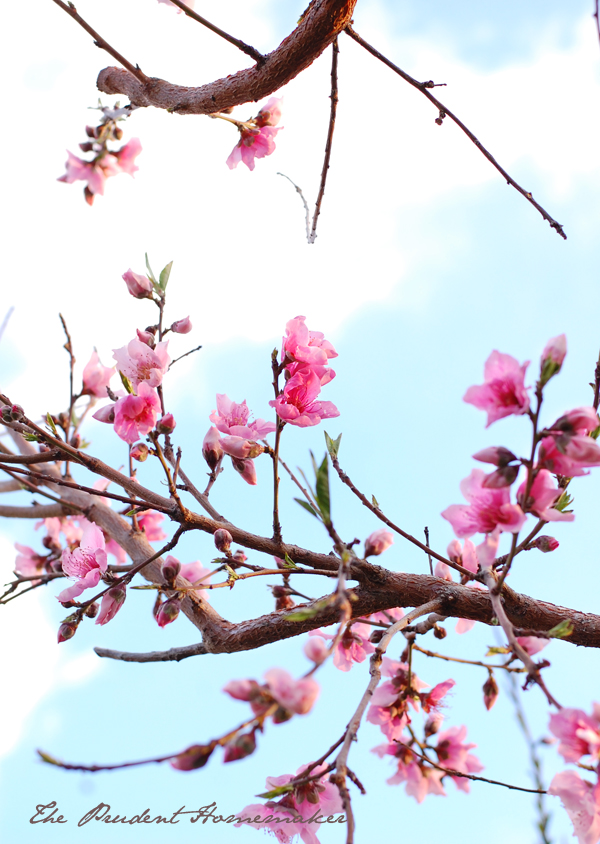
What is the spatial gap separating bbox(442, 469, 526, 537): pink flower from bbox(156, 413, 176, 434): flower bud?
0.63 meters

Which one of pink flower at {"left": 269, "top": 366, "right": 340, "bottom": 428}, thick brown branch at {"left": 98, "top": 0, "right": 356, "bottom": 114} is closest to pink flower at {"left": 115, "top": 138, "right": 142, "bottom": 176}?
thick brown branch at {"left": 98, "top": 0, "right": 356, "bottom": 114}

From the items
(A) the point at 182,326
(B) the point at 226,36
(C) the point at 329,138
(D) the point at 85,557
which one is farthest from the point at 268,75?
(D) the point at 85,557

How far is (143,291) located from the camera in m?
1.68

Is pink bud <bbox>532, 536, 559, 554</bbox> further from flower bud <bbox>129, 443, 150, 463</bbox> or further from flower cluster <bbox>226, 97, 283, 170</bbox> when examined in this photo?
flower cluster <bbox>226, 97, 283, 170</bbox>

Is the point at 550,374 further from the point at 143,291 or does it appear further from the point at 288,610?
the point at 143,291

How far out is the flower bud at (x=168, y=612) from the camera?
4.72 ft

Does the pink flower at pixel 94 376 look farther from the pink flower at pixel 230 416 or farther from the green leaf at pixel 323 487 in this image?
the green leaf at pixel 323 487

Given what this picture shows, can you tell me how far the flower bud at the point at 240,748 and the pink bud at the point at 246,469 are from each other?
0.84 metres

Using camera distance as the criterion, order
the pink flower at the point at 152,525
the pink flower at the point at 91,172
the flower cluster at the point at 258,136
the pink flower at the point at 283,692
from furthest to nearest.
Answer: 1. the pink flower at the point at 152,525
2. the pink flower at the point at 91,172
3. the flower cluster at the point at 258,136
4. the pink flower at the point at 283,692

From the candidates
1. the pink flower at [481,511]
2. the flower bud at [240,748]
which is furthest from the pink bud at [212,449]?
the flower bud at [240,748]

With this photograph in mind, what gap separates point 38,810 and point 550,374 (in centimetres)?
131

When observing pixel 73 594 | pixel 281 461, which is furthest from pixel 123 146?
pixel 73 594

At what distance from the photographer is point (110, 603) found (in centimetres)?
147

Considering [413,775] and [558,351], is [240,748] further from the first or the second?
[413,775]
